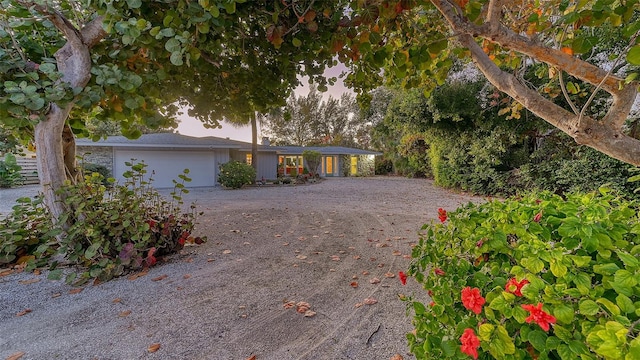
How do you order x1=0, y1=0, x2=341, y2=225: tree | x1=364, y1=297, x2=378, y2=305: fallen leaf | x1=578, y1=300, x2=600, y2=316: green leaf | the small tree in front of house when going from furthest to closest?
the small tree in front of house, x1=364, y1=297, x2=378, y2=305: fallen leaf, x1=0, y1=0, x2=341, y2=225: tree, x1=578, y1=300, x2=600, y2=316: green leaf

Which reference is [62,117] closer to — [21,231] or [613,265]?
[21,231]

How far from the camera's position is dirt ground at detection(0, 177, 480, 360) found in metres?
1.94

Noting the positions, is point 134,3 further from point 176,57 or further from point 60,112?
point 60,112

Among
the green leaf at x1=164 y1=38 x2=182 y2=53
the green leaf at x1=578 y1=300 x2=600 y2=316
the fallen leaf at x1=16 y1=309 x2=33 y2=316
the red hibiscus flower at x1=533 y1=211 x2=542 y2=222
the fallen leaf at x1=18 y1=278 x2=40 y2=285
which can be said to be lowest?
the fallen leaf at x1=16 y1=309 x2=33 y2=316

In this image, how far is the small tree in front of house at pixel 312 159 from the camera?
19.6 meters

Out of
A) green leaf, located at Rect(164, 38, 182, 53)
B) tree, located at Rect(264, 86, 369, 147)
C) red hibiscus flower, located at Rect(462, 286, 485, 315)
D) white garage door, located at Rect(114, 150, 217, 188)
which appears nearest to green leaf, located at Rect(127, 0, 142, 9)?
green leaf, located at Rect(164, 38, 182, 53)

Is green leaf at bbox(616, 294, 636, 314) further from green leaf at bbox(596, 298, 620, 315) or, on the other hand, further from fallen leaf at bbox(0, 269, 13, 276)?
fallen leaf at bbox(0, 269, 13, 276)

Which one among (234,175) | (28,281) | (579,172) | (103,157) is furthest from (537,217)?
(103,157)

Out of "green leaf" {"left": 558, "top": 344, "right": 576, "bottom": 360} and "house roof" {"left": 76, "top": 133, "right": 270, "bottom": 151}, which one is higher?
"house roof" {"left": 76, "top": 133, "right": 270, "bottom": 151}

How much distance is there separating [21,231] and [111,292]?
2052mm

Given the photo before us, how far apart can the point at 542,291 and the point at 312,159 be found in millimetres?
19378

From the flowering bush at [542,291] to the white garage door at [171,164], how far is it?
14951mm

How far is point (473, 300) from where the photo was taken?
Answer: 0.94 meters

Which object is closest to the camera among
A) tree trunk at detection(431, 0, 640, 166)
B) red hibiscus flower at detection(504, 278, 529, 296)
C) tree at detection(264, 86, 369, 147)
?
red hibiscus flower at detection(504, 278, 529, 296)
